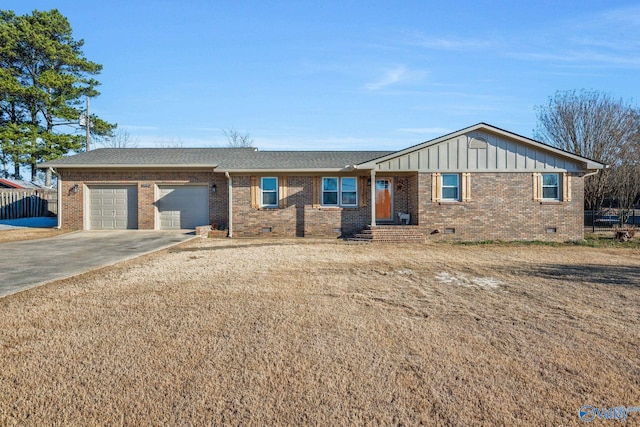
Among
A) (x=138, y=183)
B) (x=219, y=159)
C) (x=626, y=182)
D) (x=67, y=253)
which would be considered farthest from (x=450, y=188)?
(x=138, y=183)

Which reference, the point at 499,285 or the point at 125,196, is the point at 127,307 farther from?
the point at 125,196

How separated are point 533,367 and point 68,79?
111ft

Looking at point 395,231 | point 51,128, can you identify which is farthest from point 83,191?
point 51,128

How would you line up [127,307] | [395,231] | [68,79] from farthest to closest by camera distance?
[68,79] < [395,231] < [127,307]

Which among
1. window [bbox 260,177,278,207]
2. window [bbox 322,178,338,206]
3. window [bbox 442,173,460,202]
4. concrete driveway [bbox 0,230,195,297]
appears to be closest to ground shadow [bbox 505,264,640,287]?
window [bbox 442,173,460,202]

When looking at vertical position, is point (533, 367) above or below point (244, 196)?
below

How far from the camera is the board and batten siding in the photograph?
14555mm

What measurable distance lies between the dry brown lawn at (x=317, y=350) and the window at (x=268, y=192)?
28.7 feet

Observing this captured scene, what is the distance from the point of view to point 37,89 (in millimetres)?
27297

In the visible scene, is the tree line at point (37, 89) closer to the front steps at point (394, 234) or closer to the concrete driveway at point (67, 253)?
the concrete driveway at point (67, 253)

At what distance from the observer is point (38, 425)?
2580 mm

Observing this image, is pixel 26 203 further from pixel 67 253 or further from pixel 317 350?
pixel 317 350

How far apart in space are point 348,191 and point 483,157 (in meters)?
5.25

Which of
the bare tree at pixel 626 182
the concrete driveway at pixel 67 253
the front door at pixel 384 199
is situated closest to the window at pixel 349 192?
the front door at pixel 384 199
